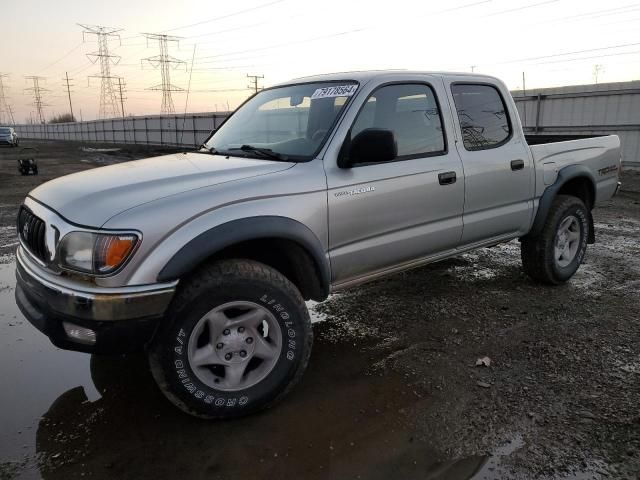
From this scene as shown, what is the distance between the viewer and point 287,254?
10.0 ft

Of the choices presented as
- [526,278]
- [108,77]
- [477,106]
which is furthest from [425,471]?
[108,77]

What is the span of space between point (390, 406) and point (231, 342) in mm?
1032

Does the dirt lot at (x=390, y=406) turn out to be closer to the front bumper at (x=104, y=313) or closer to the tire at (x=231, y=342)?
the tire at (x=231, y=342)

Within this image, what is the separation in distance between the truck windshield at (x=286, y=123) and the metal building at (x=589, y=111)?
10595mm

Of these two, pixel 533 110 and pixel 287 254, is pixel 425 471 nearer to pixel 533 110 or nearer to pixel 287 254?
pixel 287 254

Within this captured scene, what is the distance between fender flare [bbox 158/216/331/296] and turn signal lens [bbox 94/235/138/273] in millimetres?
197

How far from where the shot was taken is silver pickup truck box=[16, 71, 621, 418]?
246cm

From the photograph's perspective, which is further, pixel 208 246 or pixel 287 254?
pixel 287 254

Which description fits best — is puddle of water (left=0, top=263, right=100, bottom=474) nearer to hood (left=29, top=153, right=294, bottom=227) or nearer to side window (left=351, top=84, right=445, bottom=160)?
hood (left=29, top=153, right=294, bottom=227)

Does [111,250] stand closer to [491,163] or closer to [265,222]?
[265,222]

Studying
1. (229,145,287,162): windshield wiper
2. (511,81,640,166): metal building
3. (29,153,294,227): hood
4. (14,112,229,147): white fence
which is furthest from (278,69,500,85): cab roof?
(14,112,229,147): white fence

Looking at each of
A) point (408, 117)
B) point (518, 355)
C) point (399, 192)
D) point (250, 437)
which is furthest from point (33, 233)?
point (518, 355)

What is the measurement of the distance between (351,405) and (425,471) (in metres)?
0.66

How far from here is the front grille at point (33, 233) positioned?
271 cm
